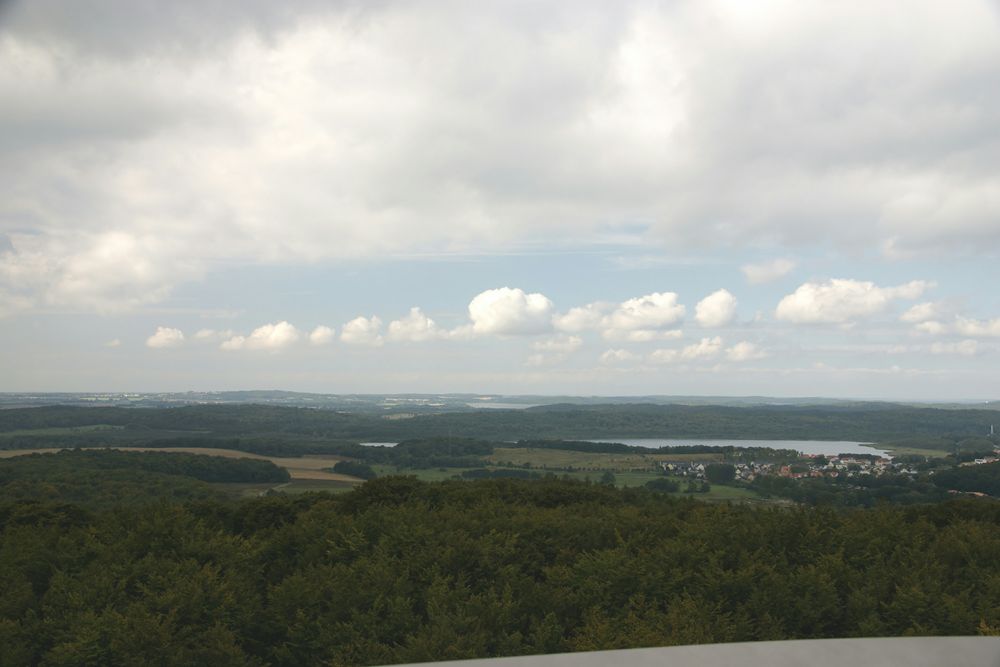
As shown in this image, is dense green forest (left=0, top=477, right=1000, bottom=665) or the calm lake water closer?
dense green forest (left=0, top=477, right=1000, bottom=665)

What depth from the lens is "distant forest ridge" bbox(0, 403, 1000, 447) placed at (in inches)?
2793

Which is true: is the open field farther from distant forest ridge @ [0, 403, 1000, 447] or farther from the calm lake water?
the calm lake water

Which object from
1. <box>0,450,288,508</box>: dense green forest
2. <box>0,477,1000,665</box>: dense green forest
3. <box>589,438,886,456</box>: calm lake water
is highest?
<box>0,477,1000,665</box>: dense green forest

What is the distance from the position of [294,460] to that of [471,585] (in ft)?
157

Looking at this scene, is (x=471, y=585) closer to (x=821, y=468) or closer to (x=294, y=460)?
(x=821, y=468)

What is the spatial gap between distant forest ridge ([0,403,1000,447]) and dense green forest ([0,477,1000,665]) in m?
59.2

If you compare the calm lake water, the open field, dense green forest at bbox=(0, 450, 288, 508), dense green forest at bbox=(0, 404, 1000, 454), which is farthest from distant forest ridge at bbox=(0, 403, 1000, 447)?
dense green forest at bbox=(0, 450, 288, 508)

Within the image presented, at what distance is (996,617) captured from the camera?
24.1 feet

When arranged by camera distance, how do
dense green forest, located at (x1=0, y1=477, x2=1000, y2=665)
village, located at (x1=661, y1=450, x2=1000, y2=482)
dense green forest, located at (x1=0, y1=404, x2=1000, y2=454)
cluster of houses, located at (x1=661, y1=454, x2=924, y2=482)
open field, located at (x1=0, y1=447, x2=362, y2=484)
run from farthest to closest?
dense green forest, located at (x1=0, y1=404, x2=1000, y2=454) → open field, located at (x1=0, y1=447, x2=362, y2=484) → cluster of houses, located at (x1=661, y1=454, x2=924, y2=482) → village, located at (x1=661, y1=450, x2=1000, y2=482) → dense green forest, located at (x1=0, y1=477, x2=1000, y2=665)

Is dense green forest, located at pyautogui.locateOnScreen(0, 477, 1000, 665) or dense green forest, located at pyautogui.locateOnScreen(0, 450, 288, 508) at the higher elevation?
dense green forest, located at pyautogui.locateOnScreen(0, 477, 1000, 665)

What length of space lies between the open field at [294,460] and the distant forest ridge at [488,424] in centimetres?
1366

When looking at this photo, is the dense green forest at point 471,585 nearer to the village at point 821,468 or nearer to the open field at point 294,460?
the village at point 821,468

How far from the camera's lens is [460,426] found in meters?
91.1

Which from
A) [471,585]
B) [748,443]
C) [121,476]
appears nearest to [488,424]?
[748,443]
